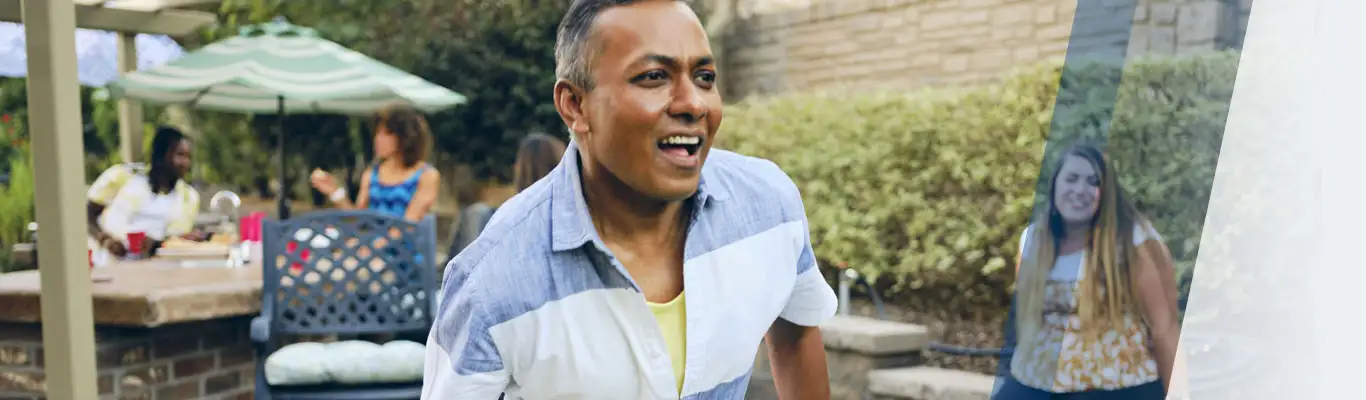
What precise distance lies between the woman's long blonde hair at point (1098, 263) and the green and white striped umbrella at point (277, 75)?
4295 millimetres

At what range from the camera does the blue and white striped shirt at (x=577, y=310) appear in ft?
3.97

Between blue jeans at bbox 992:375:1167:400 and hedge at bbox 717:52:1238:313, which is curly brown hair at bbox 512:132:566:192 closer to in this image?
hedge at bbox 717:52:1238:313

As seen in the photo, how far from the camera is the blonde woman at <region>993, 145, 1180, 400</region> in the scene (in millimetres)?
2102

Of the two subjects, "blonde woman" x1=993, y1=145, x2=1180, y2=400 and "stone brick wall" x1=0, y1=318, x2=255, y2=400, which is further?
"stone brick wall" x1=0, y1=318, x2=255, y2=400

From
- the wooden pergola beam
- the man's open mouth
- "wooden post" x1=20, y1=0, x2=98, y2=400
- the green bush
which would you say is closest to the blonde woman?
the man's open mouth

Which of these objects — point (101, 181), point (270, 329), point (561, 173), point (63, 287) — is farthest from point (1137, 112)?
point (101, 181)

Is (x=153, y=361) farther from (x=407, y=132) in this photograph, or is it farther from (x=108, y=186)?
(x=108, y=186)

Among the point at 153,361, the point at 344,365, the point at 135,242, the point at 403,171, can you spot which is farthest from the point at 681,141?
the point at 135,242

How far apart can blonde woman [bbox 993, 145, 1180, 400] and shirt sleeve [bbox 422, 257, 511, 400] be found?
4.28 ft

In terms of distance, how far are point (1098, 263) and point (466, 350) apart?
1.58 meters

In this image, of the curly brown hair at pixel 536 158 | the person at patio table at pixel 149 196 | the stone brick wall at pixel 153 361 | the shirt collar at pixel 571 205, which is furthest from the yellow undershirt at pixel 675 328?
the person at patio table at pixel 149 196

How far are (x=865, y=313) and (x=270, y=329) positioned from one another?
2555mm

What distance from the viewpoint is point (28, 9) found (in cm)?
256

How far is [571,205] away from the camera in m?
1.27
